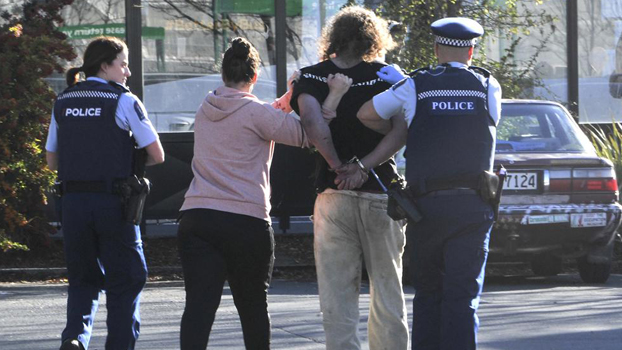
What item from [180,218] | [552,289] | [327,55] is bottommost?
[552,289]

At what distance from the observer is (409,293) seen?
932 cm

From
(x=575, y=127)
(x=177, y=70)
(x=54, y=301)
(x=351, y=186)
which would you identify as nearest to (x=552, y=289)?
(x=575, y=127)

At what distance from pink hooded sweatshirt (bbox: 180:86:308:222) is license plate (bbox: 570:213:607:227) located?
15.1 ft

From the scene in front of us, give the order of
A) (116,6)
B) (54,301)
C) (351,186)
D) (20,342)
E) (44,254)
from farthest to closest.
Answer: (116,6)
(44,254)
(54,301)
(20,342)
(351,186)

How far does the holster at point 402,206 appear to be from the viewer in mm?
4988

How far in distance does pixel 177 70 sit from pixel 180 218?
8300mm

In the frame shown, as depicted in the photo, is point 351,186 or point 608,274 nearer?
point 351,186

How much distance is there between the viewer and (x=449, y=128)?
5.05 meters

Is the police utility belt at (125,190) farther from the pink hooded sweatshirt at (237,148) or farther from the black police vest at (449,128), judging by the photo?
the black police vest at (449,128)

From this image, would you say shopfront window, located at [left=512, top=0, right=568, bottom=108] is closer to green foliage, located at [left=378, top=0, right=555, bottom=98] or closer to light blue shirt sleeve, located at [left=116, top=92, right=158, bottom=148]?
green foliage, located at [left=378, top=0, right=555, bottom=98]

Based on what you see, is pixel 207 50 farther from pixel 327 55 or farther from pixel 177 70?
pixel 327 55

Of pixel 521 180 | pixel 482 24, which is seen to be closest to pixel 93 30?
pixel 482 24

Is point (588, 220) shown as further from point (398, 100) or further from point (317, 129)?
point (317, 129)

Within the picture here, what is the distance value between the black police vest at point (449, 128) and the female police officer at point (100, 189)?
1.43 meters
